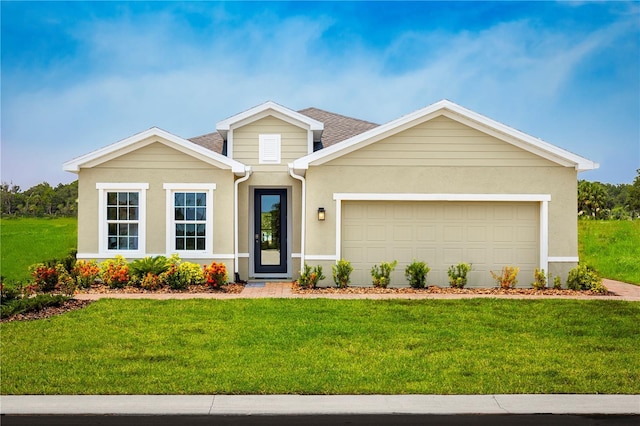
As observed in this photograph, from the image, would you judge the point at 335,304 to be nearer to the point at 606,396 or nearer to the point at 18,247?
the point at 606,396

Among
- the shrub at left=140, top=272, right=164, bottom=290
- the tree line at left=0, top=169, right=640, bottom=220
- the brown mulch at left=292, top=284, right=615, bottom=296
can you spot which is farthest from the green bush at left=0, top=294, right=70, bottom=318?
the tree line at left=0, top=169, right=640, bottom=220

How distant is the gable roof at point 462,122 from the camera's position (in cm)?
1550

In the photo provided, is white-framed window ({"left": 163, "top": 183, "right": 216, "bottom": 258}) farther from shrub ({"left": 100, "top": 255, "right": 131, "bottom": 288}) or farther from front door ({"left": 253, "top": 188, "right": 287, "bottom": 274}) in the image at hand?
front door ({"left": 253, "top": 188, "right": 287, "bottom": 274})

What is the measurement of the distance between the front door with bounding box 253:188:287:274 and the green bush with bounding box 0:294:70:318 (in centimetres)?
623

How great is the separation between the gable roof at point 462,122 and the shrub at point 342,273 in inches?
101

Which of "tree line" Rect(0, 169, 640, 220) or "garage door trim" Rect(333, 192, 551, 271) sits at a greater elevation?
"tree line" Rect(0, 169, 640, 220)

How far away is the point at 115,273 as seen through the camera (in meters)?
15.2

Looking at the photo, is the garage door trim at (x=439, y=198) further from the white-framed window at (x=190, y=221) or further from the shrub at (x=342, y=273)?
the white-framed window at (x=190, y=221)

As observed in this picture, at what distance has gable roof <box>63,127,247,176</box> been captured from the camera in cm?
1602

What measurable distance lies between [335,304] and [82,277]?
646 centimetres

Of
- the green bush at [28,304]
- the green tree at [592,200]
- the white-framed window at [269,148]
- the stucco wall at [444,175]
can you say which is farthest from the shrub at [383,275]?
the green tree at [592,200]

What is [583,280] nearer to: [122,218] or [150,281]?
[150,281]

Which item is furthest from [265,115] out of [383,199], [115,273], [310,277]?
[115,273]

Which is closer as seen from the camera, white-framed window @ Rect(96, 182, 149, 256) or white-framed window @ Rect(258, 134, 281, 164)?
white-framed window @ Rect(96, 182, 149, 256)
